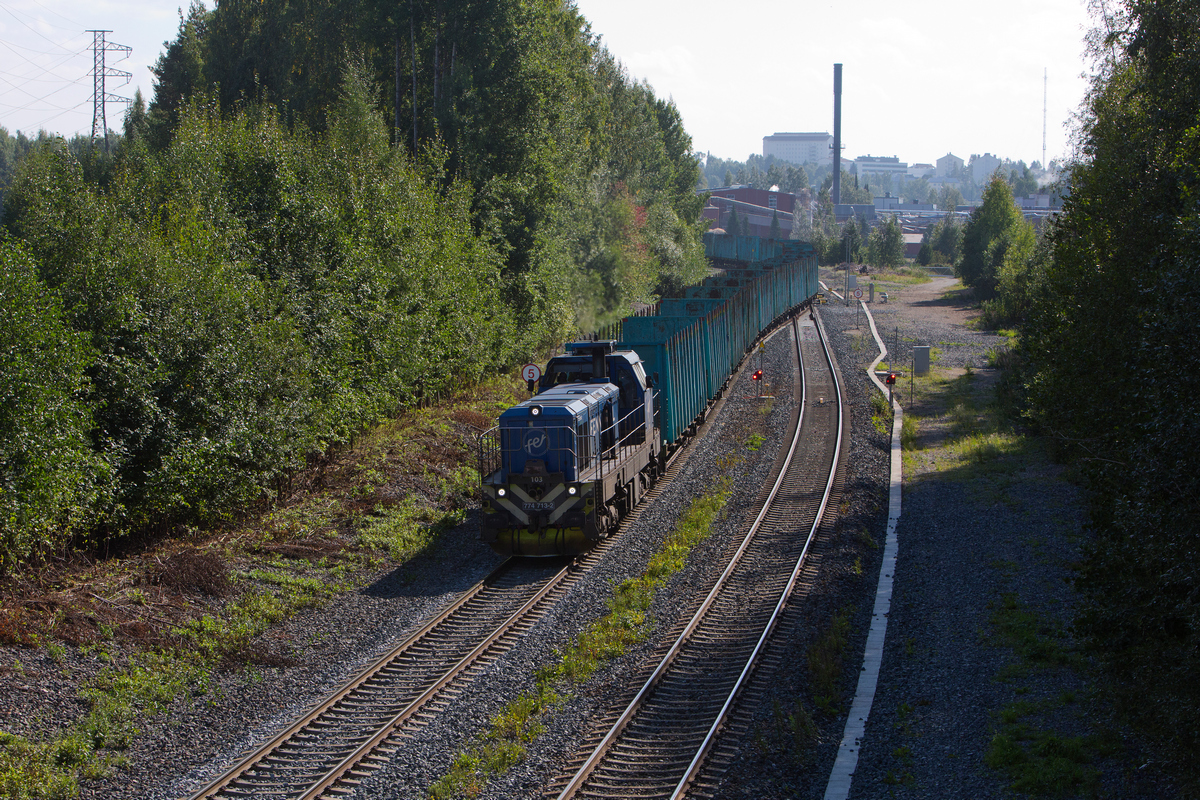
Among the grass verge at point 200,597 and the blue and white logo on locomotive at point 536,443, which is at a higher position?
the blue and white logo on locomotive at point 536,443

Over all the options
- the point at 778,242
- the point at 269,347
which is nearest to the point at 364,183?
the point at 269,347

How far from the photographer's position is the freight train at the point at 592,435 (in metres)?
15.1

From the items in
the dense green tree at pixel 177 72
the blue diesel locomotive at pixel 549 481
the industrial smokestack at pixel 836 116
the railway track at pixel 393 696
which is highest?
the industrial smokestack at pixel 836 116

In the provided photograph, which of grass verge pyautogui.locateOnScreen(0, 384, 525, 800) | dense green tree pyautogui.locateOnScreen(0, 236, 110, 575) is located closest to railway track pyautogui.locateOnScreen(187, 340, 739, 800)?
grass verge pyautogui.locateOnScreen(0, 384, 525, 800)

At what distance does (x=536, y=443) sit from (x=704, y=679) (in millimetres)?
5737

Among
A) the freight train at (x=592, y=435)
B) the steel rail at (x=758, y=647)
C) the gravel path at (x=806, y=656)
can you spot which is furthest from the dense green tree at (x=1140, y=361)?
the freight train at (x=592, y=435)

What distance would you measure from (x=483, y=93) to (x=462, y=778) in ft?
94.3

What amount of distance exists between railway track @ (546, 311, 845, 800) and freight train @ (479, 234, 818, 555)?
2.78 metres

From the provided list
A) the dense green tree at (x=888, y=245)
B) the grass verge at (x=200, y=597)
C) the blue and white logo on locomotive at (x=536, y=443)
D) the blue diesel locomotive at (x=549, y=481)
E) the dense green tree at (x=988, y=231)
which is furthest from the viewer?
the dense green tree at (x=888, y=245)

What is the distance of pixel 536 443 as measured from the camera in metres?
15.3

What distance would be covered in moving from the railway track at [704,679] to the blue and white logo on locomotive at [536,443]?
387 centimetres

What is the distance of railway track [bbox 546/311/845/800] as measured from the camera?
882 centimetres

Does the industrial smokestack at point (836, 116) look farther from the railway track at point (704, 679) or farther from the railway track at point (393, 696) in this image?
the railway track at point (393, 696)

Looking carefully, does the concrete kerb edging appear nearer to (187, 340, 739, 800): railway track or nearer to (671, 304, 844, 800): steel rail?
(671, 304, 844, 800): steel rail
